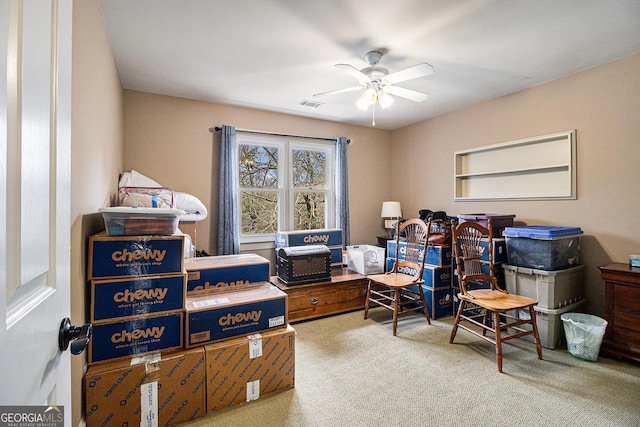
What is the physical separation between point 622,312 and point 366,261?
226cm

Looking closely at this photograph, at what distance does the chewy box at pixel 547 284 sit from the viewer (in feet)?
8.41

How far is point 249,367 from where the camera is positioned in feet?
6.13

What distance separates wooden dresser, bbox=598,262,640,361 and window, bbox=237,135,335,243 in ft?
10.4

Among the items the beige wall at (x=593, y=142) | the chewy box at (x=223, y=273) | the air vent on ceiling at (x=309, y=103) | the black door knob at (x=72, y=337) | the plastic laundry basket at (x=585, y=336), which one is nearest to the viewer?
the black door knob at (x=72, y=337)

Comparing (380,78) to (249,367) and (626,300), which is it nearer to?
(249,367)

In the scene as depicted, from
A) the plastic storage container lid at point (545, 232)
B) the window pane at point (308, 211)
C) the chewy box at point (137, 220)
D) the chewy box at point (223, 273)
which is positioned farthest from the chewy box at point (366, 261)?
the chewy box at point (137, 220)

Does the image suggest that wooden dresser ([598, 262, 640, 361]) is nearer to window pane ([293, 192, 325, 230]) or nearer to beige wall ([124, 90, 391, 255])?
window pane ([293, 192, 325, 230])

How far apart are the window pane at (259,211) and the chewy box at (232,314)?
6.46 feet

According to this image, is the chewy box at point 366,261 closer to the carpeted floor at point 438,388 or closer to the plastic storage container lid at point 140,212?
the carpeted floor at point 438,388

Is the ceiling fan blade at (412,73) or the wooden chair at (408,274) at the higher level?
the ceiling fan blade at (412,73)

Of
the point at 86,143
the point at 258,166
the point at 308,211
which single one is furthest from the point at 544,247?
the point at 86,143

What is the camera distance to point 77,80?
1.40 meters

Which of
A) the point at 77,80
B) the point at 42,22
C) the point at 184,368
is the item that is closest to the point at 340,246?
the point at 184,368

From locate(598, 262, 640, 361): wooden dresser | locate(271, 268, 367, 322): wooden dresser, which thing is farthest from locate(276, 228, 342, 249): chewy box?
locate(598, 262, 640, 361): wooden dresser
